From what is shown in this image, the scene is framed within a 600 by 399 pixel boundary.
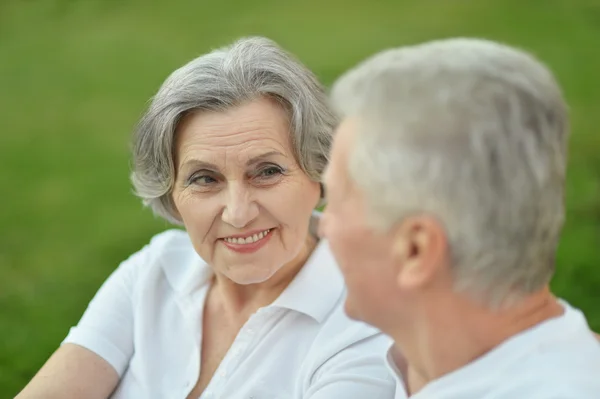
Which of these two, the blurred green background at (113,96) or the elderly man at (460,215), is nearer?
the elderly man at (460,215)

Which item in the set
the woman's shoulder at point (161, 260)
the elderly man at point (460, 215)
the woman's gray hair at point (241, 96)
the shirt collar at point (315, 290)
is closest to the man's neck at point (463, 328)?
the elderly man at point (460, 215)

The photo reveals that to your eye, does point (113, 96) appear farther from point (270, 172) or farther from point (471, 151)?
point (471, 151)

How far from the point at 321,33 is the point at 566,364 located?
22.5 feet

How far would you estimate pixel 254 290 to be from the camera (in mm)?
2611

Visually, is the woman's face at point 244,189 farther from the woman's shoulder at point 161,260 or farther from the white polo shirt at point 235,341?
the woman's shoulder at point 161,260

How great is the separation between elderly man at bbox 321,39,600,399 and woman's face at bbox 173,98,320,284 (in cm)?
69

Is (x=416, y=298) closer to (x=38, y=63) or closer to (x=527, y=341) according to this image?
(x=527, y=341)

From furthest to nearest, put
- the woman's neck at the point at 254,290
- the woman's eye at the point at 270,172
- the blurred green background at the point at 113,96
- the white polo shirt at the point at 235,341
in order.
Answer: the blurred green background at the point at 113,96 < the woman's neck at the point at 254,290 < the woman's eye at the point at 270,172 < the white polo shirt at the point at 235,341

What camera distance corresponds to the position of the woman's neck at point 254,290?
254 cm

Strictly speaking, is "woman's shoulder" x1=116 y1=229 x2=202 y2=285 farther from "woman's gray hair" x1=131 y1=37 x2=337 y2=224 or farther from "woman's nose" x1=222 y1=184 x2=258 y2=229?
"woman's nose" x1=222 y1=184 x2=258 y2=229

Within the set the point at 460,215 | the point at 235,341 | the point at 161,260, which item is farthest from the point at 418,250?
the point at 161,260

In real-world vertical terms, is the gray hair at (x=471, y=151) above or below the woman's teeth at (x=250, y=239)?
above

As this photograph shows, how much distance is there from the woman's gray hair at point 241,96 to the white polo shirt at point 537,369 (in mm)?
951

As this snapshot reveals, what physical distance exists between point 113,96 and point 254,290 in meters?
5.07
